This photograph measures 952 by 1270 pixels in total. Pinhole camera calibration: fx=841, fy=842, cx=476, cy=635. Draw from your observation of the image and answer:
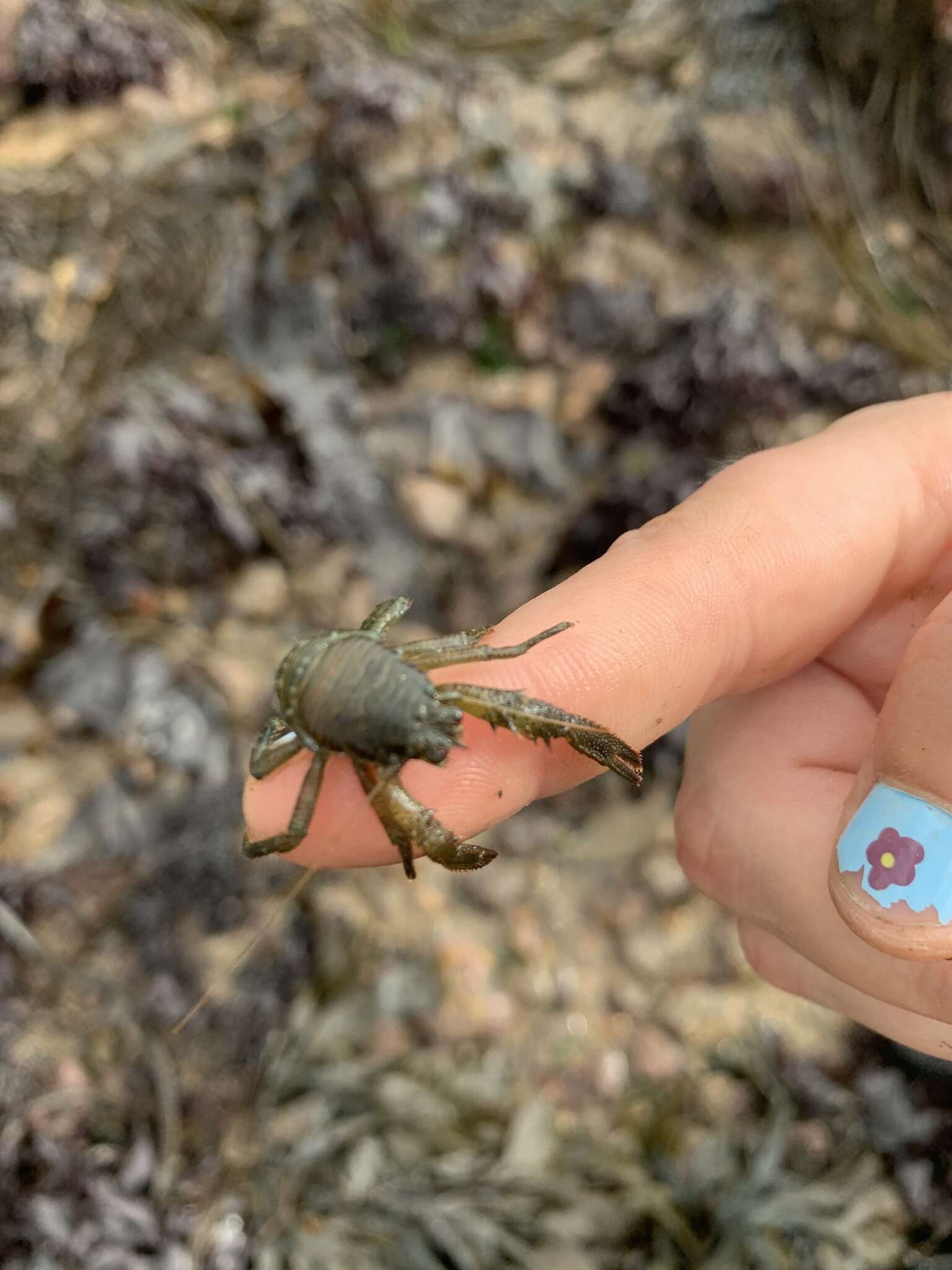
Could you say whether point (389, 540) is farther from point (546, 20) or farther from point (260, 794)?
point (546, 20)

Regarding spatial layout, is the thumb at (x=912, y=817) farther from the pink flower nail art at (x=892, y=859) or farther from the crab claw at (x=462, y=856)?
the crab claw at (x=462, y=856)

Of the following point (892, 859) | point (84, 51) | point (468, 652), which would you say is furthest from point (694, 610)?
point (84, 51)

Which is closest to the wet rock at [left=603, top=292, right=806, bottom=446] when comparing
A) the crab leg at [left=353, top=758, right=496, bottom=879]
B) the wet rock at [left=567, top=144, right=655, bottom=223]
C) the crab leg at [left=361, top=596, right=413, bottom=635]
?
the wet rock at [left=567, top=144, right=655, bottom=223]

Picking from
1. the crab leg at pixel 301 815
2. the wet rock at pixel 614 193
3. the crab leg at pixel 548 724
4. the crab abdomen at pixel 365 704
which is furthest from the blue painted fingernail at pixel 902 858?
the wet rock at pixel 614 193

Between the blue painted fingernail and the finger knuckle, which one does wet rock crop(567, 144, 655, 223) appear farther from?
the blue painted fingernail

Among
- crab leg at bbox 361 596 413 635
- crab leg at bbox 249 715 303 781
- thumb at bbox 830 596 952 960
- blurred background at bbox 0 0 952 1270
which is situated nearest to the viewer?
thumb at bbox 830 596 952 960

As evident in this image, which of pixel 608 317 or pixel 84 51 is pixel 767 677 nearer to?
pixel 608 317

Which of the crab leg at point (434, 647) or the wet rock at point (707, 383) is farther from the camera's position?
the wet rock at point (707, 383)
